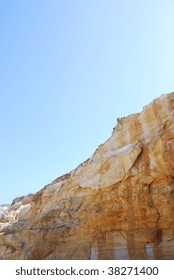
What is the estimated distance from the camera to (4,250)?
76.5ft

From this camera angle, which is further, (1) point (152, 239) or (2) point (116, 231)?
(2) point (116, 231)

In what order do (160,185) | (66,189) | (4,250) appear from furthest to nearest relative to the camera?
(4,250) < (66,189) < (160,185)

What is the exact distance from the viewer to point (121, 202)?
1745 cm

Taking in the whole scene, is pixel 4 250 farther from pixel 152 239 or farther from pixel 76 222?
pixel 152 239

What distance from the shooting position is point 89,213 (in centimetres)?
1869

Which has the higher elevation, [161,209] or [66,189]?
[66,189]

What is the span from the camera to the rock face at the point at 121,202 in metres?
15.9

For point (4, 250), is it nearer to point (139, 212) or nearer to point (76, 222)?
point (76, 222)

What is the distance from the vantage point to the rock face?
15.9 m

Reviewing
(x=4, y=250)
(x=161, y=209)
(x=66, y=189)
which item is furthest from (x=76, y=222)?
(x=4, y=250)
